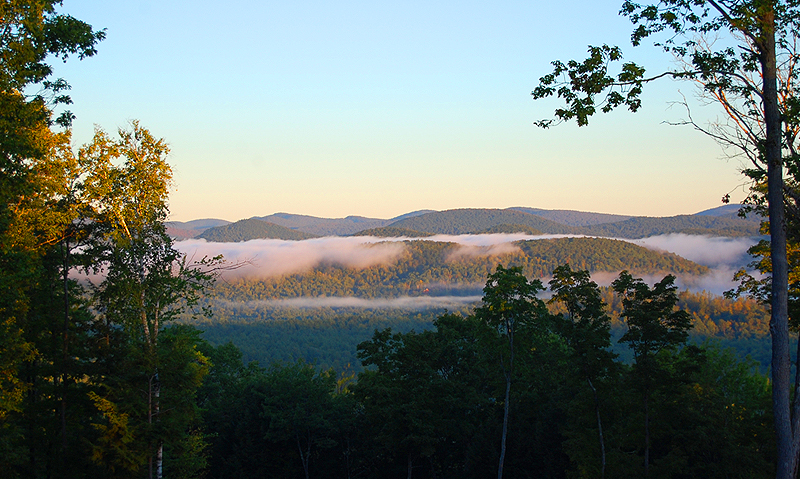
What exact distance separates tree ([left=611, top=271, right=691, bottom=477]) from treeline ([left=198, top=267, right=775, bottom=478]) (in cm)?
6

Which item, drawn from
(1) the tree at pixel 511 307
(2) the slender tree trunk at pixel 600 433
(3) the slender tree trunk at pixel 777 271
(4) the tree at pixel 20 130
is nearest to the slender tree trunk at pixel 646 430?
(2) the slender tree trunk at pixel 600 433

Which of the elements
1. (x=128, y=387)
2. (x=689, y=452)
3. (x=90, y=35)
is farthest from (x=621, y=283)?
(x=90, y=35)

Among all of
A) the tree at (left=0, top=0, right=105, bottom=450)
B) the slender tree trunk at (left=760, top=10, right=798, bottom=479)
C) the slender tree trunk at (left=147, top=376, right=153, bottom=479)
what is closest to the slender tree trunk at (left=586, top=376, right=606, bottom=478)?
the slender tree trunk at (left=760, top=10, right=798, bottom=479)

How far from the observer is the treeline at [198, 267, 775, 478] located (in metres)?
25.4

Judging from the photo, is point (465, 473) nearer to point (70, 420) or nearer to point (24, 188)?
point (70, 420)

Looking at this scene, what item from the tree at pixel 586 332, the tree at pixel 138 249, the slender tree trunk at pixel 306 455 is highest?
the tree at pixel 138 249

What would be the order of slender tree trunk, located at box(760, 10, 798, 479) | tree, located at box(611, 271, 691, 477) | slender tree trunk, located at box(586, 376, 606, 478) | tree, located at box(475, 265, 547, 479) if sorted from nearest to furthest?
slender tree trunk, located at box(760, 10, 798, 479) < tree, located at box(611, 271, 691, 477) < slender tree trunk, located at box(586, 376, 606, 478) < tree, located at box(475, 265, 547, 479)

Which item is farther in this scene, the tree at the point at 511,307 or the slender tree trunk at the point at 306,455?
the slender tree trunk at the point at 306,455

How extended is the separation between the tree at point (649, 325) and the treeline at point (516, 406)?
0.06m

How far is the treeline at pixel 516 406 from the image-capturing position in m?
25.4

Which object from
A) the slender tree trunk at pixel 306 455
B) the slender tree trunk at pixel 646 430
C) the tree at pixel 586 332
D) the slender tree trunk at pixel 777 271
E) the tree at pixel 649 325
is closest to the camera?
the slender tree trunk at pixel 777 271

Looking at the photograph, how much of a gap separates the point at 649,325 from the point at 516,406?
13018mm

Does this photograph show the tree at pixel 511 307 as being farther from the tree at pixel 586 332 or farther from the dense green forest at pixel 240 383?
the tree at pixel 586 332

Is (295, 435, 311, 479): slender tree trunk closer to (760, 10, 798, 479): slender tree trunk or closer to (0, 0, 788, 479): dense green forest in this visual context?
(0, 0, 788, 479): dense green forest
